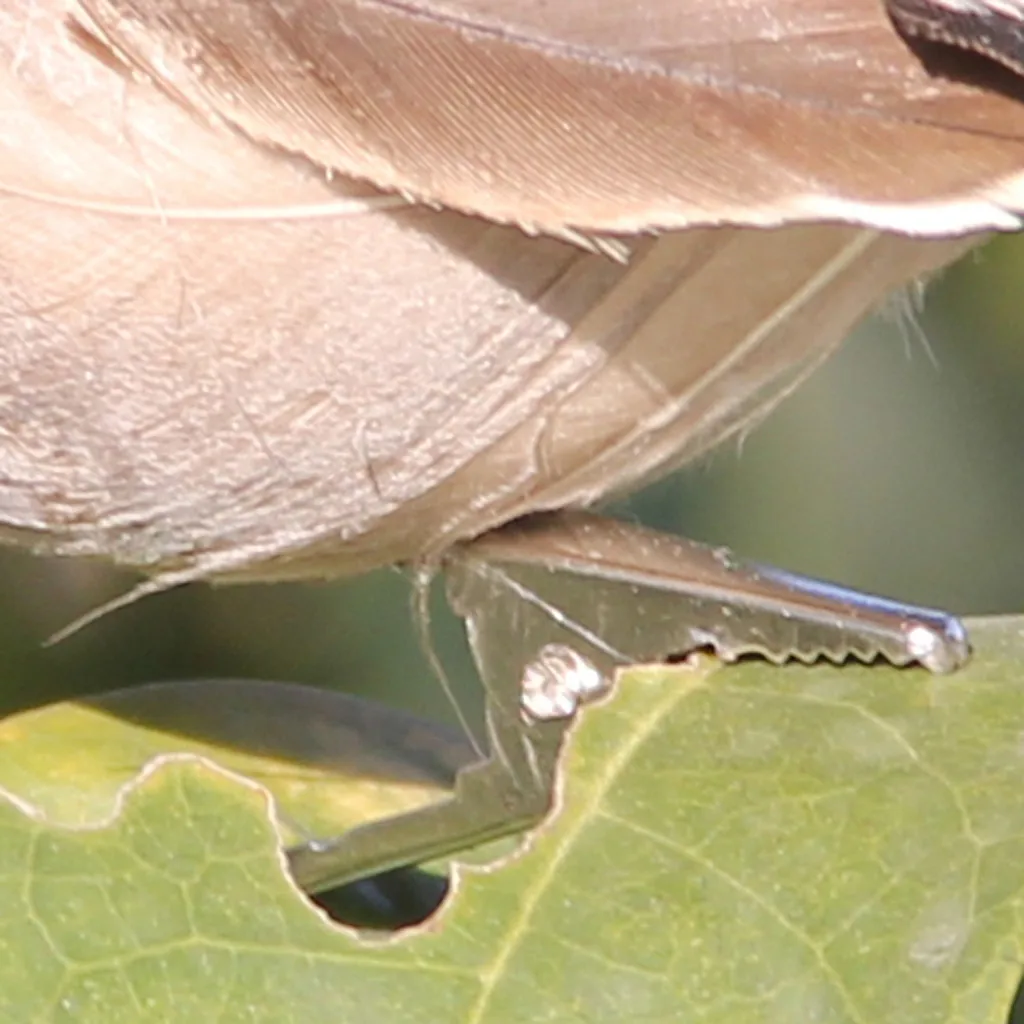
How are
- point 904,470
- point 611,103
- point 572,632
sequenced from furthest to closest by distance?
1. point 904,470
2. point 572,632
3. point 611,103

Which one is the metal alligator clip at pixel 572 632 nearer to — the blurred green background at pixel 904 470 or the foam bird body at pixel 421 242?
the foam bird body at pixel 421 242

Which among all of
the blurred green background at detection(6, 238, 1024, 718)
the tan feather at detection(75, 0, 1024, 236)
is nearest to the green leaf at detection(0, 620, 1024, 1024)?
the tan feather at detection(75, 0, 1024, 236)

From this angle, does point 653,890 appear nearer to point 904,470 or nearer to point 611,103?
point 611,103

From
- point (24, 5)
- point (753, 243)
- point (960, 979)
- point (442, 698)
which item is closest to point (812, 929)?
point (960, 979)

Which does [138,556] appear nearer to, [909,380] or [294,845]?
[294,845]

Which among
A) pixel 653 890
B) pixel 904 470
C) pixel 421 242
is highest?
pixel 421 242

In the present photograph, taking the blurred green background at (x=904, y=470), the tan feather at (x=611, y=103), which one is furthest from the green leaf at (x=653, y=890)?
the blurred green background at (x=904, y=470)

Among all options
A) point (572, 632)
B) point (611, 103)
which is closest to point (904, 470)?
point (572, 632)
